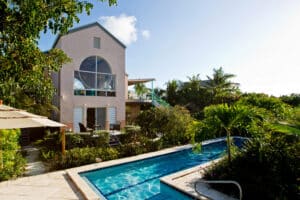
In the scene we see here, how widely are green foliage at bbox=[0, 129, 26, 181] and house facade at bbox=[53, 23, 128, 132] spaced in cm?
866

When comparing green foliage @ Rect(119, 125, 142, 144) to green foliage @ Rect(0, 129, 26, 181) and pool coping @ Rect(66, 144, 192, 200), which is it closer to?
pool coping @ Rect(66, 144, 192, 200)

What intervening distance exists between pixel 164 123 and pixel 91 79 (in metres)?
8.36

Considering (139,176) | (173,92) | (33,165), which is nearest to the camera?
(139,176)

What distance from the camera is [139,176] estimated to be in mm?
11539

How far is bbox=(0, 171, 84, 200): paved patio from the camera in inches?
308

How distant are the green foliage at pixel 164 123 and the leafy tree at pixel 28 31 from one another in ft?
41.2

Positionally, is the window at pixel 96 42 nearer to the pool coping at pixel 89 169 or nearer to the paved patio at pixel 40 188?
the pool coping at pixel 89 169

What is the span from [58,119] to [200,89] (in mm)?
21858

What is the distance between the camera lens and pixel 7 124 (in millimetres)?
8367

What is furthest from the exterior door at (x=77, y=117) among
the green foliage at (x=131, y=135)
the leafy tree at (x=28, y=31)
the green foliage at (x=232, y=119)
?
the leafy tree at (x=28, y=31)

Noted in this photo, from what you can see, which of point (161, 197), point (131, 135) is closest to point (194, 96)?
point (131, 135)

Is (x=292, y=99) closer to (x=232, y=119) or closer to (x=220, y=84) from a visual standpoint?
(x=220, y=84)

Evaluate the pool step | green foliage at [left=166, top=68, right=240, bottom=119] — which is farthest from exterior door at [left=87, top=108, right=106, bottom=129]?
green foliage at [left=166, top=68, right=240, bottom=119]

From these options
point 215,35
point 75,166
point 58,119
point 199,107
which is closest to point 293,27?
point 215,35
